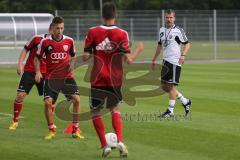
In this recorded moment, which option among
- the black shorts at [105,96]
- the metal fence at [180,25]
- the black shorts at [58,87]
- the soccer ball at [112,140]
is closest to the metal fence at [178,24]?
the metal fence at [180,25]

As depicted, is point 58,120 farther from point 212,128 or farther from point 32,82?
point 212,128

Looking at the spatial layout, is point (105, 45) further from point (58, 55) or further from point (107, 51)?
point (58, 55)

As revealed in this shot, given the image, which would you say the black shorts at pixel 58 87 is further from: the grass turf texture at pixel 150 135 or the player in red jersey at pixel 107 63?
the player in red jersey at pixel 107 63

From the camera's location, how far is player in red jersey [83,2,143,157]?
32.6 ft

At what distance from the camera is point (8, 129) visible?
511 inches

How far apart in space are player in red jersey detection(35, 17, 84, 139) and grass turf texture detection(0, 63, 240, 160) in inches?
14.8

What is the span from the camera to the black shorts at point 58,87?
464 inches

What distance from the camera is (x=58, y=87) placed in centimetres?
1193

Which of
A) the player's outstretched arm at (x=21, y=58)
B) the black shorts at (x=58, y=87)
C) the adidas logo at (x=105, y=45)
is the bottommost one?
the black shorts at (x=58, y=87)

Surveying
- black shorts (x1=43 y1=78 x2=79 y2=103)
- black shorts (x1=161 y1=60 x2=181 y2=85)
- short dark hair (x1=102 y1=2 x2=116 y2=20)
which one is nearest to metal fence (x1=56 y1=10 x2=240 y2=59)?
black shorts (x1=161 y1=60 x2=181 y2=85)

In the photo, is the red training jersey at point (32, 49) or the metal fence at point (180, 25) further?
the metal fence at point (180, 25)

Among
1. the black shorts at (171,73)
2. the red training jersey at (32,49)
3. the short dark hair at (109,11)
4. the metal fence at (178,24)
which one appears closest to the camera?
the short dark hair at (109,11)

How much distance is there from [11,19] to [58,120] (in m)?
23.6

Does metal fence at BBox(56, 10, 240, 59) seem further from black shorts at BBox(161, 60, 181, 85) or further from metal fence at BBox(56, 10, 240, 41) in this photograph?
black shorts at BBox(161, 60, 181, 85)
